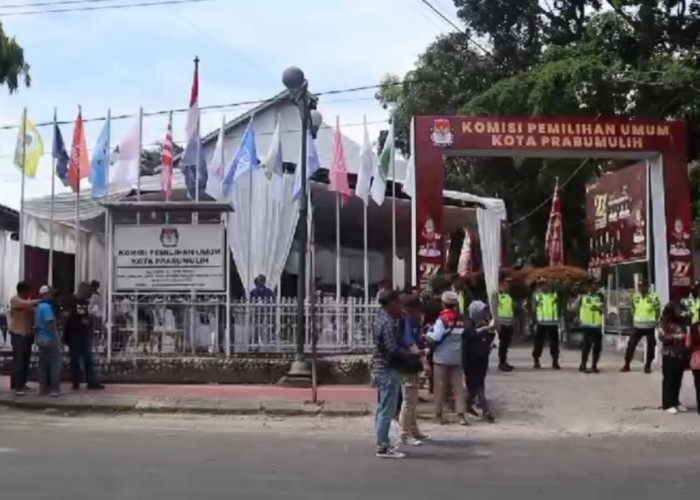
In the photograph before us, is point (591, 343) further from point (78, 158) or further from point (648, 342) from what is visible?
point (78, 158)

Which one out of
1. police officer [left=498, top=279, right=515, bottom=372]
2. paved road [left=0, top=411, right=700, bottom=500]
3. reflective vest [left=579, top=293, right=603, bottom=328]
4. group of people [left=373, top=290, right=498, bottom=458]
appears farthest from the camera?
police officer [left=498, top=279, right=515, bottom=372]

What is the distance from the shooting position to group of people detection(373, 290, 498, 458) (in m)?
10.3

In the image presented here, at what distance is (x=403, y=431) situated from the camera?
35.7 ft

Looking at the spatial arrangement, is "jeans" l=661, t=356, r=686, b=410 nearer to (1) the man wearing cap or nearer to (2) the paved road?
(2) the paved road

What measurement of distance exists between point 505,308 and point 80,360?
821 cm

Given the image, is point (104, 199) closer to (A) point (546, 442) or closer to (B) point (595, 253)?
(A) point (546, 442)

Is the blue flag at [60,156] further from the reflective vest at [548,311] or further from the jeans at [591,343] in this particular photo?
the jeans at [591,343]

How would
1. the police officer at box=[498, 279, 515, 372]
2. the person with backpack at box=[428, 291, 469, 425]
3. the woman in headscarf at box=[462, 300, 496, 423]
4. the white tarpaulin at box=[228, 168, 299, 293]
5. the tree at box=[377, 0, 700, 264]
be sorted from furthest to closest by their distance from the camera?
the tree at box=[377, 0, 700, 264], the white tarpaulin at box=[228, 168, 299, 293], the police officer at box=[498, 279, 515, 372], the woman in headscarf at box=[462, 300, 496, 423], the person with backpack at box=[428, 291, 469, 425]

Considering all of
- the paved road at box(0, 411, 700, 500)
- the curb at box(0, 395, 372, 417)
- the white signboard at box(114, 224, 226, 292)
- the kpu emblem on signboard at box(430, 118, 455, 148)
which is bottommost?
the paved road at box(0, 411, 700, 500)

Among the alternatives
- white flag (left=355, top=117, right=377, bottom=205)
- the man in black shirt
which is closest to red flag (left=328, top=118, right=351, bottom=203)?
white flag (left=355, top=117, right=377, bottom=205)

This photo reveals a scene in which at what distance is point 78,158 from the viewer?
1833 centimetres

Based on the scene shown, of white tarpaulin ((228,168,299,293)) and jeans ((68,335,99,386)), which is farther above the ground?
white tarpaulin ((228,168,299,293))

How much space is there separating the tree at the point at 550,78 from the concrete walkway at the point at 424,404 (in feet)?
28.5

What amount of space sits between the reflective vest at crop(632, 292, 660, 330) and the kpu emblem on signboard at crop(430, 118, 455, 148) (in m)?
4.59
